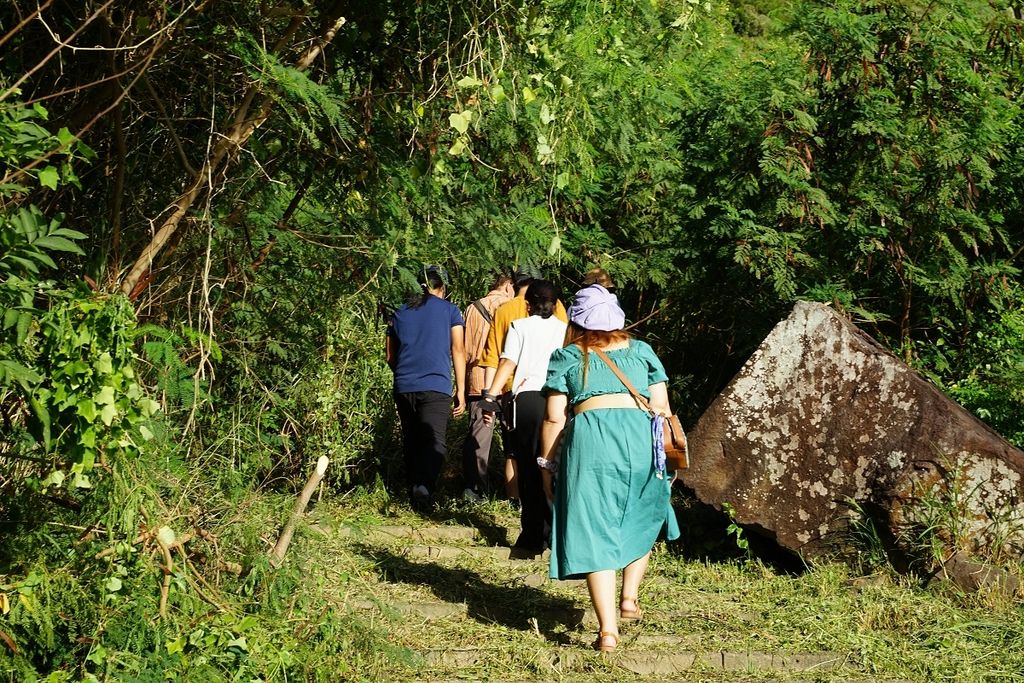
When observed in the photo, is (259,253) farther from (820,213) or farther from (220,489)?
(820,213)

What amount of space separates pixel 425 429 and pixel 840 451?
3.16 meters

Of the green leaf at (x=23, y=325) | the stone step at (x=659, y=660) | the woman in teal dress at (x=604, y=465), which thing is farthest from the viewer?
the woman in teal dress at (x=604, y=465)

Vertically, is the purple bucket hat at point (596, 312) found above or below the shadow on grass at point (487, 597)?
above

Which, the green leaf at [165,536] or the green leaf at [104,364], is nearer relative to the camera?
the green leaf at [104,364]

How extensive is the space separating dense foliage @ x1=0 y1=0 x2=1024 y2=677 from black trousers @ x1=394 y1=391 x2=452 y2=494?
0.52 m

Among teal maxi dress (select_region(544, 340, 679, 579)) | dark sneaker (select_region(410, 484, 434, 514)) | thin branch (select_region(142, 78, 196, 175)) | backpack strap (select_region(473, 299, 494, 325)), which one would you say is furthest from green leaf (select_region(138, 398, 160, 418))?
backpack strap (select_region(473, 299, 494, 325))

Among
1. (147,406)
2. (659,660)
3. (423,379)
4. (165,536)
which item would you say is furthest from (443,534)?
(147,406)

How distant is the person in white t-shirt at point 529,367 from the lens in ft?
25.9

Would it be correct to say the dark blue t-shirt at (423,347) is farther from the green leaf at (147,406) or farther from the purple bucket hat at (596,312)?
the green leaf at (147,406)

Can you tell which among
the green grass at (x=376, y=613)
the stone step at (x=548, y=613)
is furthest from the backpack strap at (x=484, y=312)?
the stone step at (x=548, y=613)

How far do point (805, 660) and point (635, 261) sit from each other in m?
5.77

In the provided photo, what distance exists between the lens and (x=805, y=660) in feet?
19.2

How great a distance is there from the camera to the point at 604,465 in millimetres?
5875

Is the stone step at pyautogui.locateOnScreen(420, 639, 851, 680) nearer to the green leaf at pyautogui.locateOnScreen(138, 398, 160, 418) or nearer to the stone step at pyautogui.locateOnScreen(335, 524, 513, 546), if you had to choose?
the green leaf at pyautogui.locateOnScreen(138, 398, 160, 418)
